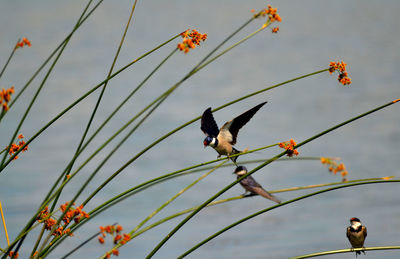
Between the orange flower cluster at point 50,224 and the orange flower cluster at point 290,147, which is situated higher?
the orange flower cluster at point 290,147

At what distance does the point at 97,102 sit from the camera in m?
3.73

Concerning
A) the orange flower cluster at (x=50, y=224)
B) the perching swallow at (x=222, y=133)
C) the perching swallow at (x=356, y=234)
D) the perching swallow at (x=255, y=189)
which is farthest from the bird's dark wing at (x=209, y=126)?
the perching swallow at (x=356, y=234)

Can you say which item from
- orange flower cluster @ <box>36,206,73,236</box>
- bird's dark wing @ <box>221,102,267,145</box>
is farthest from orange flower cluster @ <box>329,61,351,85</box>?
orange flower cluster @ <box>36,206,73,236</box>

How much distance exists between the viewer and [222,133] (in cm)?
427

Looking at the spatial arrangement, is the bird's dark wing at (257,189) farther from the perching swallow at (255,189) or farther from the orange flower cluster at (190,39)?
the orange flower cluster at (190,39)

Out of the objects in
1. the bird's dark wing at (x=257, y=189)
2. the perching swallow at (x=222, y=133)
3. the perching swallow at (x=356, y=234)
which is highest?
the perching swallow at (x=356, y=234)

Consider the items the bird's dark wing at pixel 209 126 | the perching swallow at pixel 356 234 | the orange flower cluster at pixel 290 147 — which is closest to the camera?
the orange flower cluster at pixel 290 147

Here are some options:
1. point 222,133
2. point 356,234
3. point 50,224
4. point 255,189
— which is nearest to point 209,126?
point 222,133

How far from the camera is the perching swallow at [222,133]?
4137mm

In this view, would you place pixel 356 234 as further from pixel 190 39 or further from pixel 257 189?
pixel 190 39

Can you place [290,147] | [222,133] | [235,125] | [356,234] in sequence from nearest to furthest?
1. [290,147]
2. [235,125]
3. [222,133]
4. [356,234]

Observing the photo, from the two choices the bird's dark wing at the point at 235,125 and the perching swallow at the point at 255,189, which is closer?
→ the perching swallow at the point at 255,189

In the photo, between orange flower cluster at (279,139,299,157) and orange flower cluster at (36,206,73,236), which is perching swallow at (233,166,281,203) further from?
orange flower cluster at (36,206,73,236)

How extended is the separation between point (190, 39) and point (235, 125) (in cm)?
102
